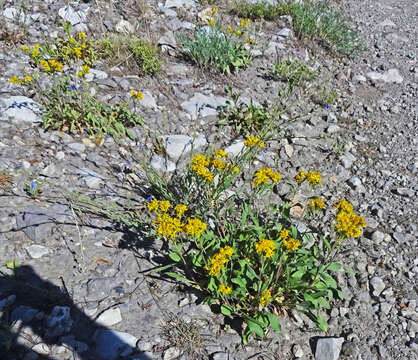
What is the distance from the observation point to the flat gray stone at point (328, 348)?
8.90ft

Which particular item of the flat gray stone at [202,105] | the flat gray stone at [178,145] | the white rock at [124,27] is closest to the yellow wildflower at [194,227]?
the flat gray stone at [178,145]

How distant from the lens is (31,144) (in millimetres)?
3695

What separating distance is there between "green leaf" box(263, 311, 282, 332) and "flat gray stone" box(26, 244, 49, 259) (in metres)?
1.79

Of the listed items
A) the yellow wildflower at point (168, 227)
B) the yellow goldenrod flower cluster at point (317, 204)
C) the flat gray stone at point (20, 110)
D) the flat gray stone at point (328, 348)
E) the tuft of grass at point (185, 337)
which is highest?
the yellow goldenrod flower cluster at point (317, 204)

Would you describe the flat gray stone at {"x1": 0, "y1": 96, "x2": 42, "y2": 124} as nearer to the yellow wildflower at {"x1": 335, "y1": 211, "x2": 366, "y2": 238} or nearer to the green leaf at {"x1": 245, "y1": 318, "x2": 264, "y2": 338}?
the green leaf at {"x1": 245, "y1": 318, "x2": 264, "y2": 338}

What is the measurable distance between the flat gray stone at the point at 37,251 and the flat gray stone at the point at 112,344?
80cm

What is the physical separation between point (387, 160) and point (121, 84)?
3.61 meters

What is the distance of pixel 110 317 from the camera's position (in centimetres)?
253

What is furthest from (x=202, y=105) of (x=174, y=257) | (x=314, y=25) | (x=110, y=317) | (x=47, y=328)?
(x=47, y=328)

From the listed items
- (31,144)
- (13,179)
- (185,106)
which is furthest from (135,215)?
(185,106)

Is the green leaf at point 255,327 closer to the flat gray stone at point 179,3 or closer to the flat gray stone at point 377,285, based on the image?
the flat gray stone at point 377,285

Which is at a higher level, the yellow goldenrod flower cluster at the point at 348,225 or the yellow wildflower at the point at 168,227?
the yellow goldenrod flower cluster at the point at 348,225

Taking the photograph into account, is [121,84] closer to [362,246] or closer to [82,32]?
[82,32]

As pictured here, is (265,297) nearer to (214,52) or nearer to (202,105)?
(202,105)
